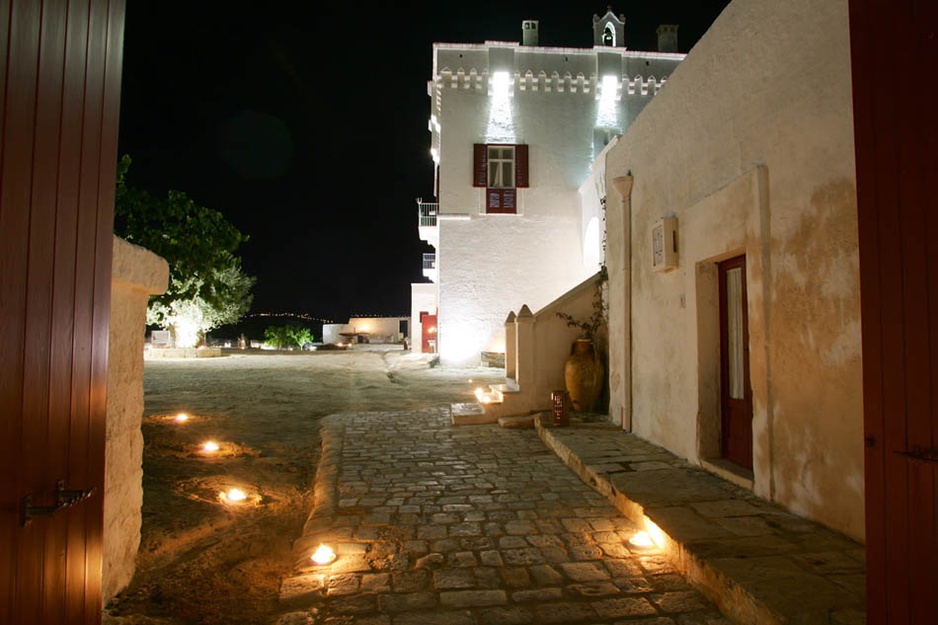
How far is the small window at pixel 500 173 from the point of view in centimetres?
1969

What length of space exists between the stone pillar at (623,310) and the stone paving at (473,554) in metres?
1.69

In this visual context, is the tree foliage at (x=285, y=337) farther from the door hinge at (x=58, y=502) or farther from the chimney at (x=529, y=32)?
the door hinge at (x=58, y=502)

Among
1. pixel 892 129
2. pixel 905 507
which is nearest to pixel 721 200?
pixel 892 129

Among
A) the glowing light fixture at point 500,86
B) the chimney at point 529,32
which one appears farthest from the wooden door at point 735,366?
the chimney at point 529,32

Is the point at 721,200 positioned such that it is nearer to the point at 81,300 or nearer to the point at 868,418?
the point at 868,418

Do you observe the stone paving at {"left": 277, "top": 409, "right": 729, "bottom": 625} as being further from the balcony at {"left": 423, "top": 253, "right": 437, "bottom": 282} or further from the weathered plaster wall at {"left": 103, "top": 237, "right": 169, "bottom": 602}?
the balcony at {"left": 423, "top": 253, "right": 437, "bottom": 282}

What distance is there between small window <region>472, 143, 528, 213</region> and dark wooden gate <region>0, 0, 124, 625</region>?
1786 cm

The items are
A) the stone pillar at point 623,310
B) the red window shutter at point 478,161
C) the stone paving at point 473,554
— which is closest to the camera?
the stone paving at point 473,554

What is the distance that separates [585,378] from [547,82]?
47.9ft

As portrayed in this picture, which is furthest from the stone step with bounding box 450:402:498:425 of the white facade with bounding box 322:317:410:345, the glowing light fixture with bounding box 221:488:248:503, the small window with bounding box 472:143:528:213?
the white facade with bounding box 322:317:410:345

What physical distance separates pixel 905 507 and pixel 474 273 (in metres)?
18.1

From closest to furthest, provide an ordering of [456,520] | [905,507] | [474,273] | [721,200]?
[905,507] < [456,520] < [721,200] < [474,273]

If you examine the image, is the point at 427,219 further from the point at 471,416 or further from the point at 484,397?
the point at 471,416

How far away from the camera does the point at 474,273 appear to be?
1989 centimetres
